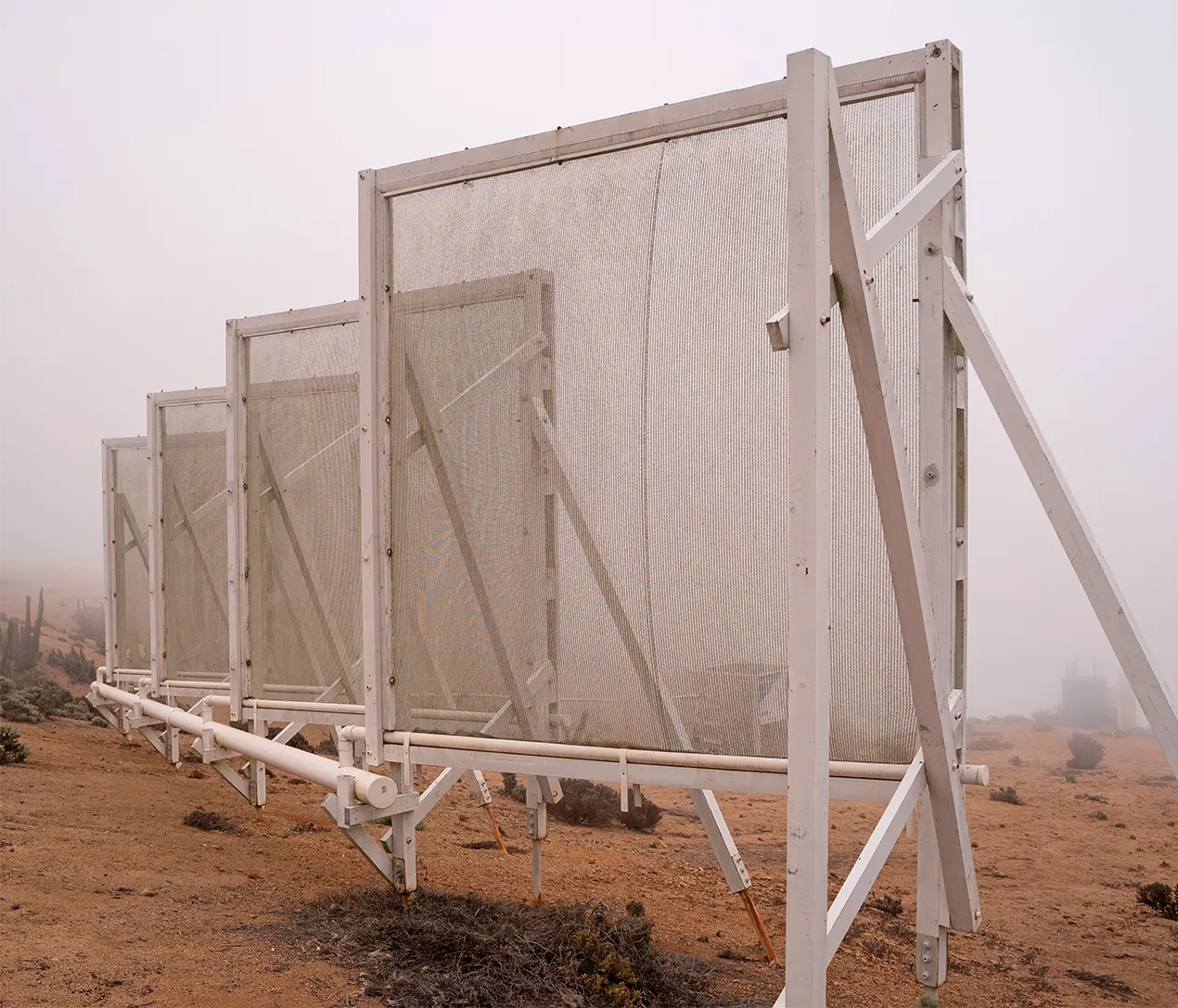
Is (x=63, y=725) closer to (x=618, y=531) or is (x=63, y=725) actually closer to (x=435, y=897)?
(x=435, y=897)

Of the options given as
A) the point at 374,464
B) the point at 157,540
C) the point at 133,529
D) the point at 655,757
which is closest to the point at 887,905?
the point at 655,757

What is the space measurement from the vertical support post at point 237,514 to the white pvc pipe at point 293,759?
384 millimetres

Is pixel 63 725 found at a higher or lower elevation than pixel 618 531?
lower

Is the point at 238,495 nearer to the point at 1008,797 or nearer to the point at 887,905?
the point at 887,905

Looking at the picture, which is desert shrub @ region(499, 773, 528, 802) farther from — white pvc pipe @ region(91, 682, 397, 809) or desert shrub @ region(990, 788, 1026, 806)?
desert shrub @ region(990, 788, 1026, 806)

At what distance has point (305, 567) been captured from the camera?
19.5ft

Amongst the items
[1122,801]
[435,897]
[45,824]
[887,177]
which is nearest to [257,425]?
[45,824]

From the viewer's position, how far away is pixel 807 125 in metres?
2.43

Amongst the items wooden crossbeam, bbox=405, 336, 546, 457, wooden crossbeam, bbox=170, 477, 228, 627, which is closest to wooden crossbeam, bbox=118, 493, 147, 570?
wooden crossbeam, bbox=170, 477, 228, 627

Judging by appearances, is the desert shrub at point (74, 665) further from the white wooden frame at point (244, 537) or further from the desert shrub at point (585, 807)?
the white wooden frame at point (244, 537)

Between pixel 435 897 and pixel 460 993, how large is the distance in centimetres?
120

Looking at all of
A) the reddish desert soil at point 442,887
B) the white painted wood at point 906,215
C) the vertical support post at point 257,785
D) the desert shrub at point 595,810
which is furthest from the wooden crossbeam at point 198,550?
the white painted wood at point 906,215

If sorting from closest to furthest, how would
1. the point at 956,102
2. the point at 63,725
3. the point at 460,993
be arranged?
the point at 956,102 < the point at 460,993 < the point at 63,725

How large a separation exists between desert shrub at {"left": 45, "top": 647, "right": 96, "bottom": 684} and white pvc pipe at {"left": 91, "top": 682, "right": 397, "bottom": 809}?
14.0m
